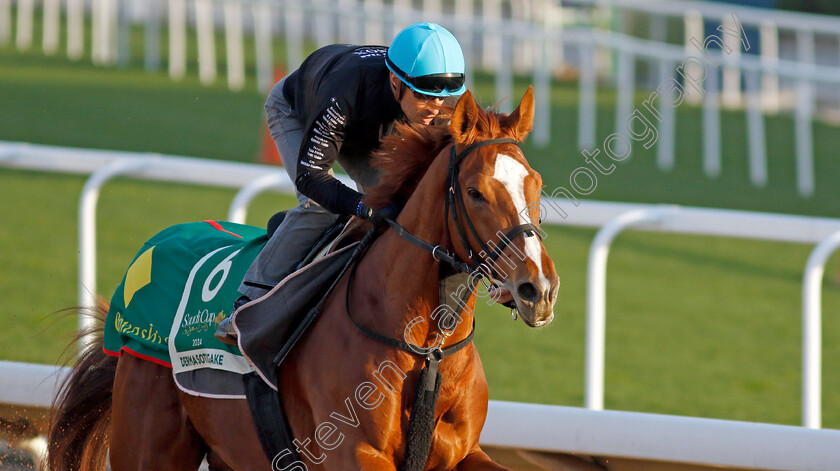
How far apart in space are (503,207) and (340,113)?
66 centimetres

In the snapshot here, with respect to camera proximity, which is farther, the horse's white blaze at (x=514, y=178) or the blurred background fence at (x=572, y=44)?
the blurred background fence at (x=572, y=44)

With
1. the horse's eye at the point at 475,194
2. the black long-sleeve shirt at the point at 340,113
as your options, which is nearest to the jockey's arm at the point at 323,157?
the black long-sleeve shirt at the point at 340,113

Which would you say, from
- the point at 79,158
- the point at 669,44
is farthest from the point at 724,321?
the point at 669,44

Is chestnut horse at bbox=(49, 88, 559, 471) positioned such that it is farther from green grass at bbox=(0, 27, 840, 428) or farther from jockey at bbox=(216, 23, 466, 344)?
green grass at bbox=(0, 27, 840, 428)

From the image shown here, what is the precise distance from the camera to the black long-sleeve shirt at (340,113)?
2887 millimetres

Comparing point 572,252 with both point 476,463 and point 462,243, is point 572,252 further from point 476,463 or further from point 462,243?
point 462,243

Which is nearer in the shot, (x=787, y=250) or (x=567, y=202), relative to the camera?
(x=567, y=202)

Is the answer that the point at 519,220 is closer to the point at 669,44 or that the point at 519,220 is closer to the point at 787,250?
the point at 787,250

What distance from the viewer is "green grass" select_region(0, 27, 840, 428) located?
609 centimetres

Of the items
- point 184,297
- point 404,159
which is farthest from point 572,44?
point 404,159

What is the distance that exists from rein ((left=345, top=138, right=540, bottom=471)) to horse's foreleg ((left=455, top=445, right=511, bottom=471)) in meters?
0.18

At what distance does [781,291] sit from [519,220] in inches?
254

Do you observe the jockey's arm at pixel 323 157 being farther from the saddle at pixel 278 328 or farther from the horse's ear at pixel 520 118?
the horse's ear at pixel 520 118

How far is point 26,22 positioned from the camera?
16938mm
